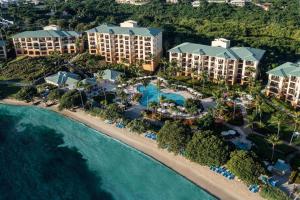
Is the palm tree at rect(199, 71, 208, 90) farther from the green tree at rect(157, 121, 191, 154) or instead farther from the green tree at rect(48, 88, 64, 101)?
the green tree at rect(48, 88, 64, 101)

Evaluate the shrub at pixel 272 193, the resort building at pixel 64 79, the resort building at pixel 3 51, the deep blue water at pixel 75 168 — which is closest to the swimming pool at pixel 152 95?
the deep blue water at pixel 75 168

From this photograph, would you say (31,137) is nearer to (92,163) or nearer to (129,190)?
(92,163)

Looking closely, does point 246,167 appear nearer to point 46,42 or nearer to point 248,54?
point 248,54

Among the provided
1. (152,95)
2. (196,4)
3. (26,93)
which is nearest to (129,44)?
(152,95)

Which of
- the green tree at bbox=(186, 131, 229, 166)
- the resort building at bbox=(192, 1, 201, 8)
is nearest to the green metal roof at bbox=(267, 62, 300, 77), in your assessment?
the green tree at bbox=(186, 131, 229, 166)

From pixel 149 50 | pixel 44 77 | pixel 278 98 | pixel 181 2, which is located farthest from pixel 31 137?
pixel 181 2
